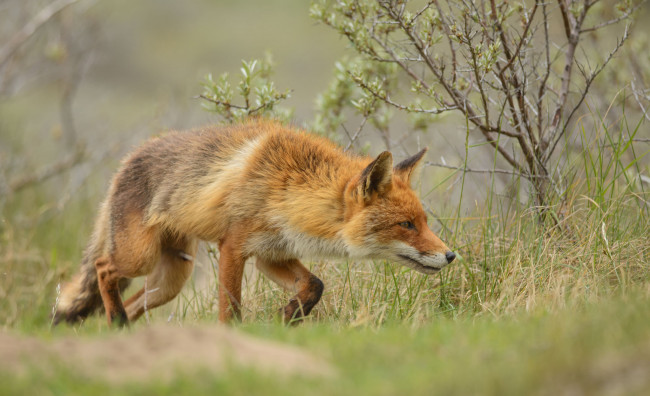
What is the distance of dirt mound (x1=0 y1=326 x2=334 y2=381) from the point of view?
3.12 m

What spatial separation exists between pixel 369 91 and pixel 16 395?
4.73 meters

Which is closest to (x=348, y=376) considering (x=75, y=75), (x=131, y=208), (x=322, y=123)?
(x=131, y=208)

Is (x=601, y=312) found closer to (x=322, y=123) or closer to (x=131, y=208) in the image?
(x=131, y=208)

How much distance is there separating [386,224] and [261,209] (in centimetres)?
103

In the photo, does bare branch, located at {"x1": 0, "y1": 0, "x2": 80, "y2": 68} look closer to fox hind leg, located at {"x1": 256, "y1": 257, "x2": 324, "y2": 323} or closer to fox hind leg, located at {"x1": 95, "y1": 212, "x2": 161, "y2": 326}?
Answer: fox hind leg, located at {"x1": 95, "y1": 212, "x2": 161, "y2": 326}

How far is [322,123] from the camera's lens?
8.41 metres

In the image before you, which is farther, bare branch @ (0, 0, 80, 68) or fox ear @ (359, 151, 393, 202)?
bare branch @ (0, 0, 80, 68)

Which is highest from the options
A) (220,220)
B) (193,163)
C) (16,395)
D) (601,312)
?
(193,163)

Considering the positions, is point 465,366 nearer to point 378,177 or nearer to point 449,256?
point 449,256

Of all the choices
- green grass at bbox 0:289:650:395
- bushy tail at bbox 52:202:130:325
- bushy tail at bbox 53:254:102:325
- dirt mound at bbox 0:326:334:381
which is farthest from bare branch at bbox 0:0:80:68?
green grass at bbox 0:289:650:395

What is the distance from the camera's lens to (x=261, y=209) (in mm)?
5613

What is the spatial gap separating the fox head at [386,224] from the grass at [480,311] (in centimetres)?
42

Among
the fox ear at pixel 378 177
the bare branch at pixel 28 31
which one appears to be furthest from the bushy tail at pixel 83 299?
the bare branch at pixel 28 31

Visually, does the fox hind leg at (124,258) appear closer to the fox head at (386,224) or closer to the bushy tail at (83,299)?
the bushy tail at (83,299)
